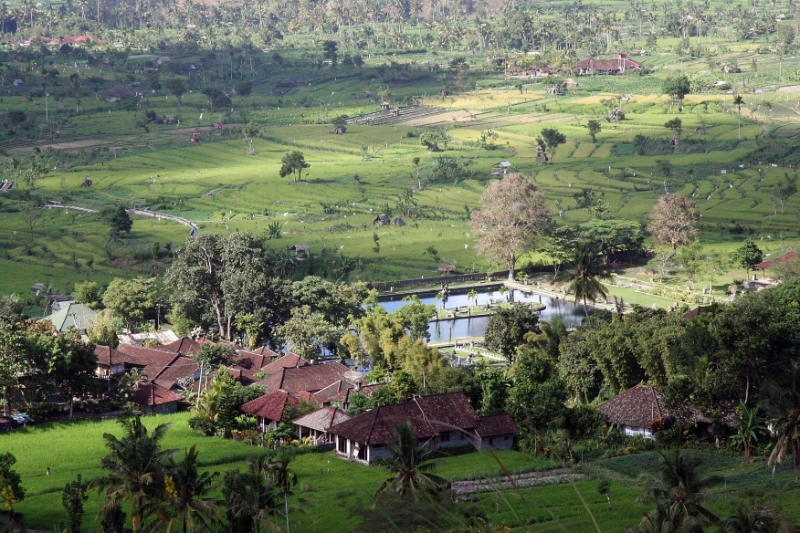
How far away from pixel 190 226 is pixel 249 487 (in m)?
55.6

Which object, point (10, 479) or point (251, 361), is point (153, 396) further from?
point (10, 479)

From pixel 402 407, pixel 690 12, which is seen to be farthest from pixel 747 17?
pixel 402 407

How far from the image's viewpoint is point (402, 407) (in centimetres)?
3894

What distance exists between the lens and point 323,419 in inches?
1613

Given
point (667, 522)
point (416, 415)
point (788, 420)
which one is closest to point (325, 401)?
point (416, 415)

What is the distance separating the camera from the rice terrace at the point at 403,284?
1259 inches

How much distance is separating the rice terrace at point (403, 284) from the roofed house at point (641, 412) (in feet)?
0.36

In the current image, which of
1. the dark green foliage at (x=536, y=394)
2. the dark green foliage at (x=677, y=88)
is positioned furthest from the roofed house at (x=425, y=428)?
the dark green foliage at (x=677, y=88)

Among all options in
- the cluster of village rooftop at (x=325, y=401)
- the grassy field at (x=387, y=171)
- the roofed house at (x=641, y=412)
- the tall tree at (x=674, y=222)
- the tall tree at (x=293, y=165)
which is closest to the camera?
the cluster of village rooftop at (x=325, y=401)

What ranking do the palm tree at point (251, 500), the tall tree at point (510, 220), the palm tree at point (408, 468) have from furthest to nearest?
the tall tree at point (510, 220) → the palm tree at point (408, 468) → the palm tree at point (251, 500)

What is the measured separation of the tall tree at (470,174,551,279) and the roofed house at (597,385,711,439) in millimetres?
30652

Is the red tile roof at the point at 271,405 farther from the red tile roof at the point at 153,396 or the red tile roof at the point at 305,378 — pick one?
the red tile roof at the point at 153,396

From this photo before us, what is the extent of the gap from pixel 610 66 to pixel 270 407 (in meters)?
109

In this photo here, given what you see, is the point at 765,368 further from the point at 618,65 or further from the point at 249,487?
the point at 618,65
